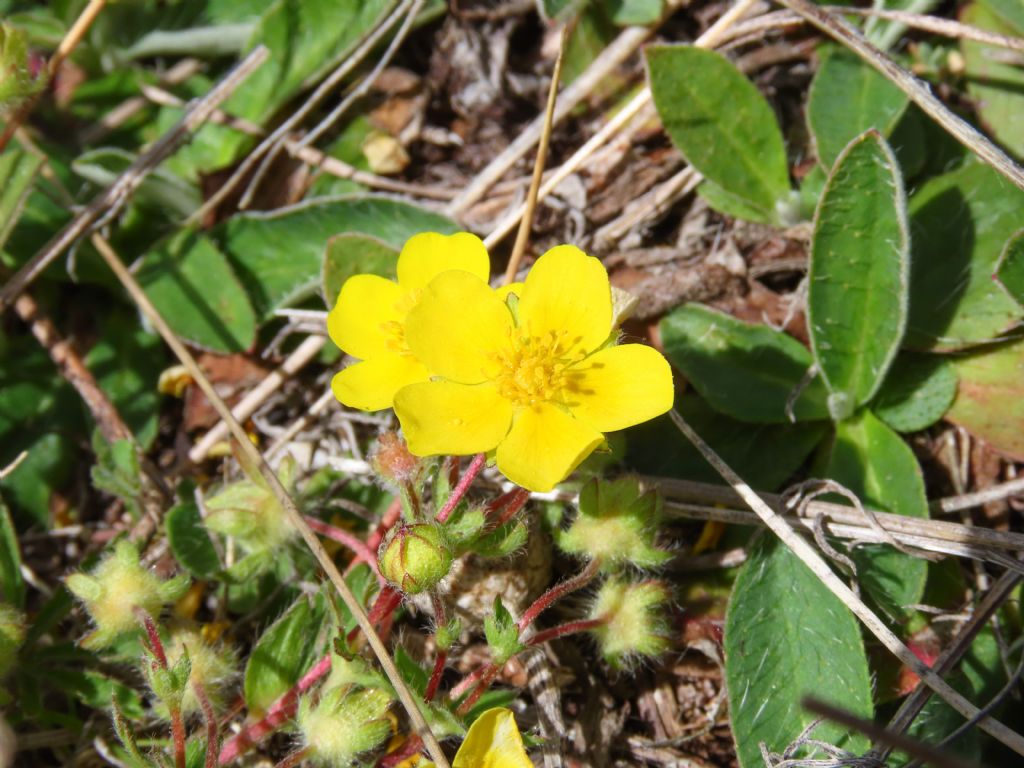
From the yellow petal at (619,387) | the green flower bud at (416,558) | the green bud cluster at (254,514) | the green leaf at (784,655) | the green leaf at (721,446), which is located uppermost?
the yellow petal at (619,387)

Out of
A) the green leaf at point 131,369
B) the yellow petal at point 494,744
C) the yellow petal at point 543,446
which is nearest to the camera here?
the yellow petal at point 543,446

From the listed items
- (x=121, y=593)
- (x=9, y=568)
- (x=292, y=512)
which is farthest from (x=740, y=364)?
(x=9, y=568)

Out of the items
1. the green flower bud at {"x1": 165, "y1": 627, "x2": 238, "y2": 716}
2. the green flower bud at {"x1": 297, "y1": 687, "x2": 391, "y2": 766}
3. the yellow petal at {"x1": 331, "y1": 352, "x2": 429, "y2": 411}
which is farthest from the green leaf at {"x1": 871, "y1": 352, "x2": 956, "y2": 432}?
the green flower bud at {"x1": 165, "y1": 627, "x2": 238, "y2": 716}

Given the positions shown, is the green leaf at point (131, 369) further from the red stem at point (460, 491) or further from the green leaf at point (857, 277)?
the green leaf at point (857, 277)

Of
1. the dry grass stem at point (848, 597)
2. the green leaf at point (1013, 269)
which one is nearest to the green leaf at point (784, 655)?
the dry grass stem at point (848, 597)

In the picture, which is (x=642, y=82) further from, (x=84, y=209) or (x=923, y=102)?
(x=84, y=209)

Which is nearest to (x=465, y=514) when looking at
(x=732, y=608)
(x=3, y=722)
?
(x=732, y=608)
